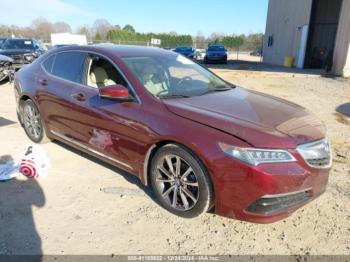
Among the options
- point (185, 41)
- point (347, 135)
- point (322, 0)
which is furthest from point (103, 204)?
point (185, 41)

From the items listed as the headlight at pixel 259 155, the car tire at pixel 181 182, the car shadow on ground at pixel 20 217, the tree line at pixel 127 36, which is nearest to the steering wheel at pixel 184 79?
the car tire at pixel 181 182

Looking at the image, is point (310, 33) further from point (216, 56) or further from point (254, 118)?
point (254, 118)

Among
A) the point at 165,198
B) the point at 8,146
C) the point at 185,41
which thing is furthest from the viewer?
the point at 185,41

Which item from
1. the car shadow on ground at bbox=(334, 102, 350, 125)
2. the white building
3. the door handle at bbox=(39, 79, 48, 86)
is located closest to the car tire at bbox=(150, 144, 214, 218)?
the door handle at bbox=(39, 79, 48, 86)

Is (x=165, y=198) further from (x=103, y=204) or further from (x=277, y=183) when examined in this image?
(x=277, y=183)

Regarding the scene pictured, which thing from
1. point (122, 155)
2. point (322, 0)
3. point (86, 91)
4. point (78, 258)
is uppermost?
point (322, 0)

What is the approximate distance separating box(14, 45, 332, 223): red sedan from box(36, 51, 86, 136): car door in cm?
2

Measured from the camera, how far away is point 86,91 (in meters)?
4.01

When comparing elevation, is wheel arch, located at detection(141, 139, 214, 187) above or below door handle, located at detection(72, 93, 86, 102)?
below

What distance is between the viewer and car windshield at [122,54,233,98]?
3660 mm

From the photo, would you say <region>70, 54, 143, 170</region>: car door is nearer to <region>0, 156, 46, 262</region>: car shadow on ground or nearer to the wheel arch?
the wheel arch

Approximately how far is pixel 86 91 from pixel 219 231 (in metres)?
2.28

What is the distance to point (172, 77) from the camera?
157 inches

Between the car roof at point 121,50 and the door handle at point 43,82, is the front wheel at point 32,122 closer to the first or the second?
the door handle at point 43,82
